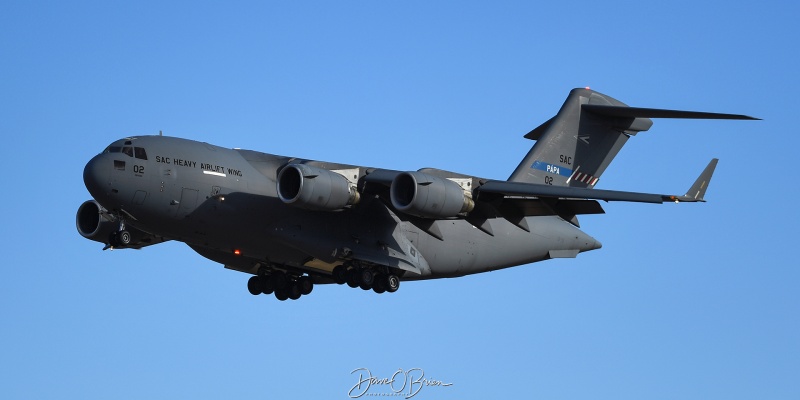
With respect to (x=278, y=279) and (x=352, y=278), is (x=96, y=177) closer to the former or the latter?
(x=278, y=279)

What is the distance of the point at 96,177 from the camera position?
16875 mm

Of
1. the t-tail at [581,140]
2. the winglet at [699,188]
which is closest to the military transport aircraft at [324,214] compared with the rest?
the winglet at [699,188]

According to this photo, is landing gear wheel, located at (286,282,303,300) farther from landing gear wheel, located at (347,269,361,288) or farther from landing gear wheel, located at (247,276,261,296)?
landing gear wheel, located at (347,269,361,288)

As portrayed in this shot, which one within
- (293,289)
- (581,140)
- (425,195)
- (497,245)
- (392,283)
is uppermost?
(581,140)

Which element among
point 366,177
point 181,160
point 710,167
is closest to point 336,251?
point 366,177

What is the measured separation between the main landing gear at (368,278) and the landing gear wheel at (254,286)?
5.33 feet

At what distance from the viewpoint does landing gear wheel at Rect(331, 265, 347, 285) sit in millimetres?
18592

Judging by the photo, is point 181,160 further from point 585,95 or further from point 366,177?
point 585,95

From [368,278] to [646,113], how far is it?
17.1ft

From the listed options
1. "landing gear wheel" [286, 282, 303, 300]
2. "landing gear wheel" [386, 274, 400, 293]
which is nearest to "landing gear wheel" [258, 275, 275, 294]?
"landing gear wheel" [286, 282, 303, 300]

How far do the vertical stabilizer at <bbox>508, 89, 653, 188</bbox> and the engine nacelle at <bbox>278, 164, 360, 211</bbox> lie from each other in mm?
4600

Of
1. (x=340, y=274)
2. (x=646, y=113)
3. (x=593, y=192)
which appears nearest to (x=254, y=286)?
(x=340, y=274)

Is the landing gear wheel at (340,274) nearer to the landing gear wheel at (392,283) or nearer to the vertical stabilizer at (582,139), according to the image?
the landing gear wheel at (392,283)

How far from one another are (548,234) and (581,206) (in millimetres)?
1519
